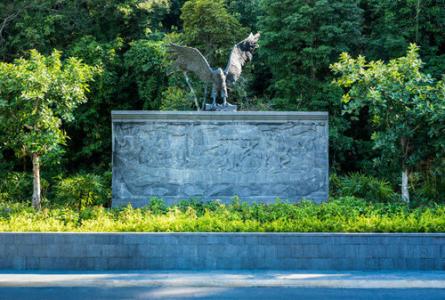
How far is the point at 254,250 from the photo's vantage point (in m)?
10.3

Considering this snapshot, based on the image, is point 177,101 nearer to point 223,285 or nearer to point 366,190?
point 366,190

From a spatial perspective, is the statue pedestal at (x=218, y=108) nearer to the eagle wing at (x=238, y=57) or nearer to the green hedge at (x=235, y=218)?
the eagle wing at (x=238, y=57)

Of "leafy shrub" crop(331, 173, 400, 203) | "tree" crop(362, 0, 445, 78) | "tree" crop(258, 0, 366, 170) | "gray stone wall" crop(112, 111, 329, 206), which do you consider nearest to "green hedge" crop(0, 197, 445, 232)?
"gray stone wall" crop(112, 111, 329, 206)

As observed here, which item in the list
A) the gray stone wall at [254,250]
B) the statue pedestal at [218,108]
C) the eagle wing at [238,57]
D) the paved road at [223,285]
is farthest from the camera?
the eagle wing at [238,57]

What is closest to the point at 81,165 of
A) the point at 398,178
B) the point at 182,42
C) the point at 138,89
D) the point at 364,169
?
the point at 138,89

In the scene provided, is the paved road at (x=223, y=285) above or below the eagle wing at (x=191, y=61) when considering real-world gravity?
below

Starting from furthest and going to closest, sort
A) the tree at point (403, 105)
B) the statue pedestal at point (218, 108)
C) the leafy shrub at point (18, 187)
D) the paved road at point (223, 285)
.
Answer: the leafy shrub at point (18, 187) < the statue pedestal at point (218, 108) < the tree at point (403, 105) < the paved road at point (223, 285)

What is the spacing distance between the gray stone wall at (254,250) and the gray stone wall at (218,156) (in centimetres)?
404

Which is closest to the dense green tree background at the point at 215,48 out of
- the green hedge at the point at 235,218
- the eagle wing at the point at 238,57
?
the eagle wing at the point at 238,57

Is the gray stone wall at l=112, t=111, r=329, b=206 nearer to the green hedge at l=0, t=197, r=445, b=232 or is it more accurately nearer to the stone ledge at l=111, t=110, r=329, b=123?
the stone ledge at l=111, t=110, r=329, b=123

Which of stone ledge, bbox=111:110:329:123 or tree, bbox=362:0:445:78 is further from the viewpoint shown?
tree, bbox=362:0:445:78

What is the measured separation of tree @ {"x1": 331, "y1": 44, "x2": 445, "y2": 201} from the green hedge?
159cm

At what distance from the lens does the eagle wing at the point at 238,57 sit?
14.8 metres

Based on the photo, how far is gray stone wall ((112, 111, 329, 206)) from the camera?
1434 cm
